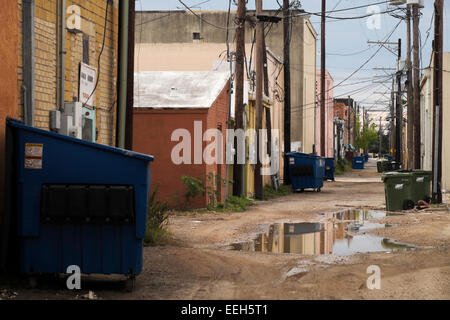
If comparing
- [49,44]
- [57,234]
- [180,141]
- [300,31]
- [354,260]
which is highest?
[300,31]

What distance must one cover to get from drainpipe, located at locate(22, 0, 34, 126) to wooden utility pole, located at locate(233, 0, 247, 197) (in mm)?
13745

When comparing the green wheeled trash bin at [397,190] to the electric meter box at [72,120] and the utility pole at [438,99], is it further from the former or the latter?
the electric meter box at [72,120]

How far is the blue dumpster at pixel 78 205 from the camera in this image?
783cm

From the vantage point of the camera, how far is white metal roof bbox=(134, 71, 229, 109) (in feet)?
68.9

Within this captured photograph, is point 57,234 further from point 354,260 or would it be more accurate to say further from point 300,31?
point 300,31

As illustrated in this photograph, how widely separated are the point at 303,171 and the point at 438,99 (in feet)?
32.4

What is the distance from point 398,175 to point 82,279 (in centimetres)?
1396

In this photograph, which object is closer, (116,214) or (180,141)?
(116,214)

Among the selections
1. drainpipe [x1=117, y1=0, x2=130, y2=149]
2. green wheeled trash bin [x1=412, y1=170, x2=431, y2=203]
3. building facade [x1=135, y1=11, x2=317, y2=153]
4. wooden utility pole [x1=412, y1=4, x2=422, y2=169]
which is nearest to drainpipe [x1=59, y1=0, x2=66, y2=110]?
drainpipe [x1=117, y1=0, x2=130, y2=149]

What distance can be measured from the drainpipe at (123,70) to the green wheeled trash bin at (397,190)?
10.2m

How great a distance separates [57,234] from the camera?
7840 mm

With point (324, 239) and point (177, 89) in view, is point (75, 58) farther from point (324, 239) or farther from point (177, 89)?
point (177, 89)

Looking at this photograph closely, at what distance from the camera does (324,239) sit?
1443 cm
